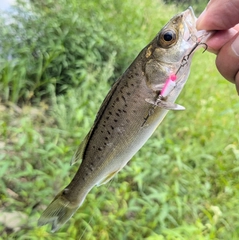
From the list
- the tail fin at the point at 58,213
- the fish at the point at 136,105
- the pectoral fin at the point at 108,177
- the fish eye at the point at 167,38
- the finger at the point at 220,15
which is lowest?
the tail fin at the point at 58,213

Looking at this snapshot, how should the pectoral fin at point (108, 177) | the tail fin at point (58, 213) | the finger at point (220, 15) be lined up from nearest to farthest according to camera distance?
the finger at point (220, 15) < the pectoral fin at point (108, 177) < the tail fin at point (58, 213)

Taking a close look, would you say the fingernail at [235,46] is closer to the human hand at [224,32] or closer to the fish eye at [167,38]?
the human hand at [224,32]

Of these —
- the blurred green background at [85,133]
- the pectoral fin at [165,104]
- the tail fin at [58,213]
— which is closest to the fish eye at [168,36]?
the pectoral fin at [165,104]

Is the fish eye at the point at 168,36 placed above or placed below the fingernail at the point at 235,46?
below

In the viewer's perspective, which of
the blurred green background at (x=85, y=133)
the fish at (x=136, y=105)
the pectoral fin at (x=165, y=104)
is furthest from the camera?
the blurred green background at (x=85, y=133)

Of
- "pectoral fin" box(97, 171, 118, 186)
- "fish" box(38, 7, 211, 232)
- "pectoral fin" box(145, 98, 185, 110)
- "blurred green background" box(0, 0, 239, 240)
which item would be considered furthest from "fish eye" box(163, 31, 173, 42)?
"blurred green background" box(0, 0, 239, 240)

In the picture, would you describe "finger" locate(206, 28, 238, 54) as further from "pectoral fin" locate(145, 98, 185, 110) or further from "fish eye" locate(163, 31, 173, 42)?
"pectoral fin" locate(145, 98, 185, 110)

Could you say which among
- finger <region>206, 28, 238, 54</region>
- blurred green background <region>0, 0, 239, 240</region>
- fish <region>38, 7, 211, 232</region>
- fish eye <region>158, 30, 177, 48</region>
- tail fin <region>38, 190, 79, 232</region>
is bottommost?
blurred green background <region>0, 0, 239, 240</region>

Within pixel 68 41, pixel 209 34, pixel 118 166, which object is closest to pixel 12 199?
pixel 118 166

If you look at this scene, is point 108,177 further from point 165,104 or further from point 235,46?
point 235,46
